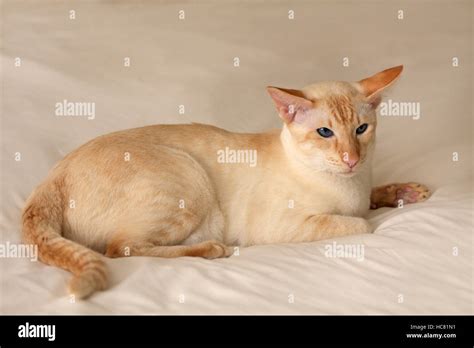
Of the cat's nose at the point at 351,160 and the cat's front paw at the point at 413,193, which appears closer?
the cat's nose at the point at 351,160

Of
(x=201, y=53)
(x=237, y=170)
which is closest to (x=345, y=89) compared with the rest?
(x=237, y=170)

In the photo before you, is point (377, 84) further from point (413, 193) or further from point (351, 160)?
point (413, 193)

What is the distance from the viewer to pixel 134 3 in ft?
15.7

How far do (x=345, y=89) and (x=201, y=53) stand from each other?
1647mm

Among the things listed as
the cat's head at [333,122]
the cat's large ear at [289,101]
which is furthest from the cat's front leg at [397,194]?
the cat's large ear at [289,101]

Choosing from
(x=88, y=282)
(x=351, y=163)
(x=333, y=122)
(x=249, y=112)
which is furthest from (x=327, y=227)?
(x=249, y=112)

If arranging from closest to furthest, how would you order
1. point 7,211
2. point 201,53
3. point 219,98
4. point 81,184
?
point 81,184 → point 7,211 → point 219,98 → point 201,53

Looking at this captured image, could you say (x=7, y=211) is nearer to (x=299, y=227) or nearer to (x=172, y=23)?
(x=299, y=227)

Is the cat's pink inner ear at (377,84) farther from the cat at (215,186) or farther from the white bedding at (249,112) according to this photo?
the white bedding at (249,112)

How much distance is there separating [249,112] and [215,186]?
1.06 metres

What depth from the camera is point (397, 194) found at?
3.11 meters

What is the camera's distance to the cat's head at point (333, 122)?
8.80 ft

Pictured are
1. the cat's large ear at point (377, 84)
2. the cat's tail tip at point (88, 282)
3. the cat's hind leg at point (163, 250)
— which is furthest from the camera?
the cat's large ear at point (377, 84)
